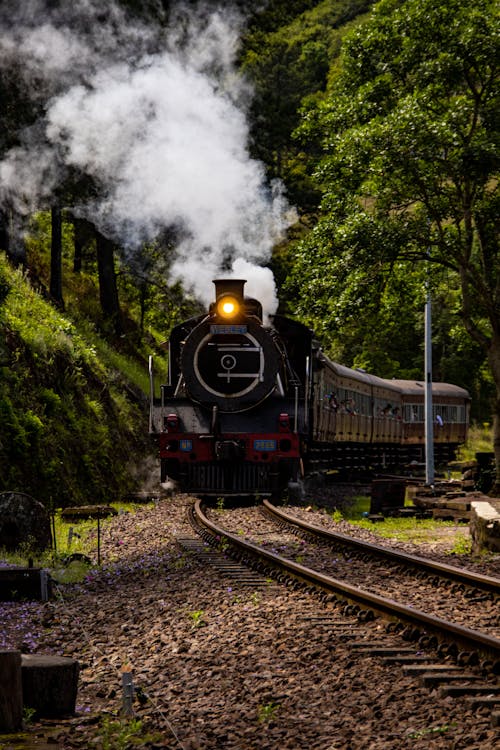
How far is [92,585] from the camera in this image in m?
10.0

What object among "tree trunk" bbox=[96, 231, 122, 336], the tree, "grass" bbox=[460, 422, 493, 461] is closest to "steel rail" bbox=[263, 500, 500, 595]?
the tree

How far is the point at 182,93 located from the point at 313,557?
1530cm

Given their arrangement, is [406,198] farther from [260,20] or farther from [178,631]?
[260,20]

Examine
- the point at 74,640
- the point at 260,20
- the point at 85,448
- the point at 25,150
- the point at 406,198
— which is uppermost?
the point at 260,20

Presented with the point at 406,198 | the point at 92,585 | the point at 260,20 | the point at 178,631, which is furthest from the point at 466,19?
the point at 260,20

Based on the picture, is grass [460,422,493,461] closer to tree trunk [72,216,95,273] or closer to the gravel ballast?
tree trunk [72,216,95,273]

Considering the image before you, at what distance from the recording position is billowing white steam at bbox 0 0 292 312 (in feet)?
76.0

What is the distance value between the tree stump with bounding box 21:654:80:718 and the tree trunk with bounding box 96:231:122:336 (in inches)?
1113

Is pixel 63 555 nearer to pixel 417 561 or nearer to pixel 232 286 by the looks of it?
pixel 417 561

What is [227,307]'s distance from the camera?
699 inches

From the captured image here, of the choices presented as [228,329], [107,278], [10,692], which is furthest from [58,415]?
[10,692]

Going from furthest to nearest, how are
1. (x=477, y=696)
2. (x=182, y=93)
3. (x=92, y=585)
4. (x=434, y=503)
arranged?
(x=182, y=93)
(x=434, y=503)
(x=92, y=585)
(x=477, y=696)

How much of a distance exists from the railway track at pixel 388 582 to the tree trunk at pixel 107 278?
2008 cm

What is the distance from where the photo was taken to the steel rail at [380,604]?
6391 millimetres
